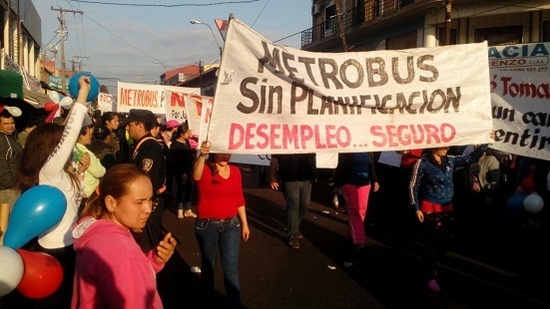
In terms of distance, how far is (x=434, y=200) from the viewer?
215 inches

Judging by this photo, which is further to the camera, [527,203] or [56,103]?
[56,103]

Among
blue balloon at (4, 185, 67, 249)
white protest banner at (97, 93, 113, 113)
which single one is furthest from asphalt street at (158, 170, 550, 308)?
white protest banner at (97, 93, 113, 113)

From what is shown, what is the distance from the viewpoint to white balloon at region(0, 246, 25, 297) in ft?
8.51

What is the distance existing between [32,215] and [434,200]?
13.0ft

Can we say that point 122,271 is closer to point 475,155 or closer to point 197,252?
point 475,155

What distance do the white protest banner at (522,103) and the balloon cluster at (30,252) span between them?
4.20m

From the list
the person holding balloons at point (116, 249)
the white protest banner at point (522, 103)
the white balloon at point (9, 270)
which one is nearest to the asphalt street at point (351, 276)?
the white protest banner at point (522, 103)

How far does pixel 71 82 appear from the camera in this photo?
447 centimetres

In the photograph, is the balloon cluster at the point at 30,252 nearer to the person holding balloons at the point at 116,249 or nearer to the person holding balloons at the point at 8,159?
the person holding balloons at the point at 116,249

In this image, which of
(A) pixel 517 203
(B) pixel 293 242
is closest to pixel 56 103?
(B) pixel 293 242

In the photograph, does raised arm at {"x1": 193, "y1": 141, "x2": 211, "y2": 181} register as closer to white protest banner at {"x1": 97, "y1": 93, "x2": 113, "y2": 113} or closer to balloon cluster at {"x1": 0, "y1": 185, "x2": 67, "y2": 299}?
balloon cluster at {"x1": 0, "y1": 185, "x2": 67, "y2": 299}

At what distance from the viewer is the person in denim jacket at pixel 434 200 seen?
5.38 metres

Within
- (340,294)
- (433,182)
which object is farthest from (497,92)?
(340,294)

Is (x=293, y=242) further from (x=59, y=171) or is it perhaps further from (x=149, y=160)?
(x=59, y=171)
